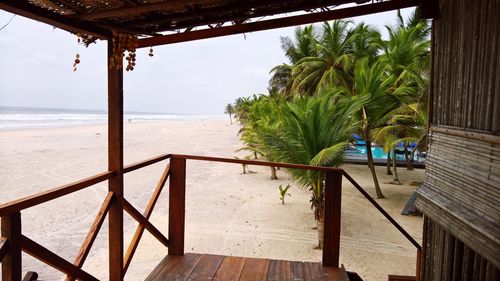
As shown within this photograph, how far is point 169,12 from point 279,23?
2.41 ft

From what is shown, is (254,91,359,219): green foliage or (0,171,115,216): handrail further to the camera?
(254,91,359,219): green foliage

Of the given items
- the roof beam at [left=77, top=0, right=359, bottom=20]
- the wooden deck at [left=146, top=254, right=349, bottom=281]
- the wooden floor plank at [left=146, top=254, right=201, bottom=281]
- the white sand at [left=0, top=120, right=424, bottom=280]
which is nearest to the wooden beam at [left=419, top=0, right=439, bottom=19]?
the roof beam at [left=77, top=0, right=359, bottom=20]

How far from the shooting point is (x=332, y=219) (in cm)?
288

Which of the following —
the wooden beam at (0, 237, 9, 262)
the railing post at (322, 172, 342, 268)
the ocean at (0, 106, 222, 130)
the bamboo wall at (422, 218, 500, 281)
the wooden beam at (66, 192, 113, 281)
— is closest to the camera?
the wooden beam at (0, 237, 9, 262)

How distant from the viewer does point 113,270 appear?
2.45 metres

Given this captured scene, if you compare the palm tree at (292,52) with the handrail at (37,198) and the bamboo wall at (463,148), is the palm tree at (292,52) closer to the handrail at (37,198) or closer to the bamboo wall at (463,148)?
the bamboo wall at (463,148)

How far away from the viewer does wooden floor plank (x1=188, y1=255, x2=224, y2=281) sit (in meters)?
2.66

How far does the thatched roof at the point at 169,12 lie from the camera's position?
177 cm

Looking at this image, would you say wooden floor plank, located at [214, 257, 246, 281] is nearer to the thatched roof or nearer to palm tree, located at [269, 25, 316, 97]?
the thatched roof

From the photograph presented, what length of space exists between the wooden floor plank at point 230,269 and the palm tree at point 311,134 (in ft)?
7.05

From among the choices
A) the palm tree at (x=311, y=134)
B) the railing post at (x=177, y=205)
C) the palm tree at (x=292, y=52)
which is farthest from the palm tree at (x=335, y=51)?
the railing post at (x=177, y=205)

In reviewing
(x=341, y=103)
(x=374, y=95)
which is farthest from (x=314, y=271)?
(x=374, y=95)

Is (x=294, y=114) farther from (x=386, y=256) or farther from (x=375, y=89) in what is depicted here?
(x=375, y=89)

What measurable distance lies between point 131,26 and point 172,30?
0.28 m
